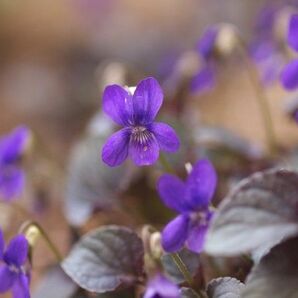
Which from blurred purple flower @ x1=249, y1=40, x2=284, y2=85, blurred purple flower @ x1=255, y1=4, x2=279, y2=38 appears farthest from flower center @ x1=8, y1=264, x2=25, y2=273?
blurred purple flower @ x1=255, y1=4, x2=279, y2=38

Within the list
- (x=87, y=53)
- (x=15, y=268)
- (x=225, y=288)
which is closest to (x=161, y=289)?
(x=225, y=288)

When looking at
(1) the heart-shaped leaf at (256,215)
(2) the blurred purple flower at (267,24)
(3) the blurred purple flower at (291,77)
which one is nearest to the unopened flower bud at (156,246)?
(1) the heart-shaped leaf at (256,215)

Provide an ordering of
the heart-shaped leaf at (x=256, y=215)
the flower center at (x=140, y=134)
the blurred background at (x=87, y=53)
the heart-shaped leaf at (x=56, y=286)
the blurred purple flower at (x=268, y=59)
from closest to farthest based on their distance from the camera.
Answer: the heart-shaped leaf at (x=256, y=215)
the flower center at (x=140, y=134)
the heart-shaped leaf at (x=56, y=286)
the blurred purple flower at (x=268, y=59)
the blurred background at (x=87, y=53)

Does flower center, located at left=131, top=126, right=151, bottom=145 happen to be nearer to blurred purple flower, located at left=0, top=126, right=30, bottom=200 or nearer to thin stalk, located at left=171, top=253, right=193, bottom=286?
thin stalk, located at left=171, top=253, right=193, bottom=286

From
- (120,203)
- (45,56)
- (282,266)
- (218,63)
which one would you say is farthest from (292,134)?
(45,56)

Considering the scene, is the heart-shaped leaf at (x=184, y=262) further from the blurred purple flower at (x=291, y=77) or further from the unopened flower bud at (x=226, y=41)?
the unopened flower bud at (x=226, y=41)

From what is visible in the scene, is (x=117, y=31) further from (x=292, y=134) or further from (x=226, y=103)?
(x=292, y=134)

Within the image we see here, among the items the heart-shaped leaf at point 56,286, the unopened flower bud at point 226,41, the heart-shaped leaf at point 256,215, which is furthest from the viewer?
the unopened flower bud at point 226,41
